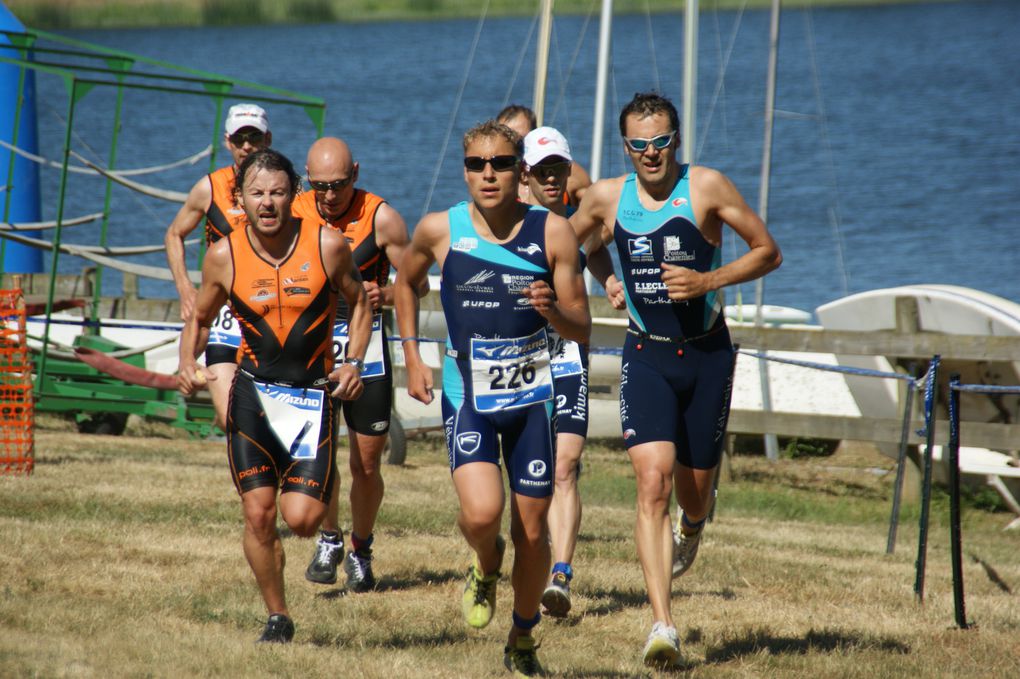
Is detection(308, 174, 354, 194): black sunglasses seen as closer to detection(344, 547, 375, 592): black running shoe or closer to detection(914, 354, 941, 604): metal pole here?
detection(344, 547, 375, 592): black running shoe

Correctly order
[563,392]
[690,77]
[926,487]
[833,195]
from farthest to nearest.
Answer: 1. [833,195]
2. [690,77]
3. [926,487]
4. [563,392]

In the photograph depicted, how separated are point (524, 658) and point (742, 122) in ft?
159

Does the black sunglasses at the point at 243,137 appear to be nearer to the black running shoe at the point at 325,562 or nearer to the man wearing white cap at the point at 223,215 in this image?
the man wearing white cap at the point at 223,215

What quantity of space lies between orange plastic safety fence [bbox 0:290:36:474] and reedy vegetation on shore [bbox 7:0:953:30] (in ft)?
231

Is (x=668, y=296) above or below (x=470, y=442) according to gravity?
above

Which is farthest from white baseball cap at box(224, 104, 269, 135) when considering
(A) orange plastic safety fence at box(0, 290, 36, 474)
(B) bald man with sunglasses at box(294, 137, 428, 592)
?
(A) orange plastic safety fence at box(0, 290, 36, 474)

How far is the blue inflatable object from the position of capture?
19812 millimetres

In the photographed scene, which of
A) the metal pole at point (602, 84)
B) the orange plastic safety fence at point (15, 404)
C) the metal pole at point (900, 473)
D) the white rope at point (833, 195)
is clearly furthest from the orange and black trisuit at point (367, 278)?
the white rope at point (833, 195)

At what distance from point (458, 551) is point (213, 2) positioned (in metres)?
91.0

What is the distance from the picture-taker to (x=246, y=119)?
7.99 metres

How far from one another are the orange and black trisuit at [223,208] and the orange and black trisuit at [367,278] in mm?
537

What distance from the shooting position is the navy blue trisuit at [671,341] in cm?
650

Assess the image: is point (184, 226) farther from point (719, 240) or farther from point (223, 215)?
point (719, 240)

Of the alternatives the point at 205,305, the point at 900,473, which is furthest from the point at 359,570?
the point at 900,473
